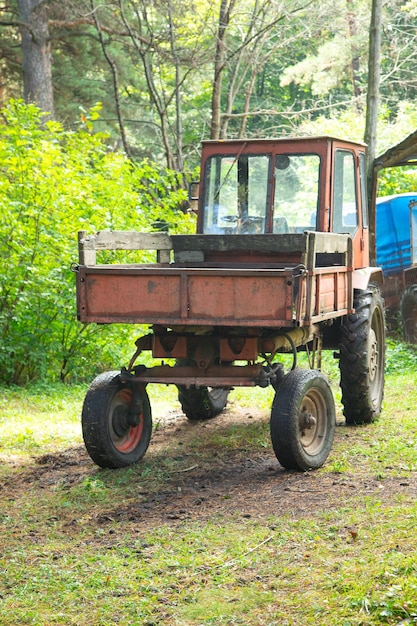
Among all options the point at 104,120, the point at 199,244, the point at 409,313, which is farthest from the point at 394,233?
the point at 199,244

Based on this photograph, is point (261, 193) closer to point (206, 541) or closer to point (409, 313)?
point (206, 541)

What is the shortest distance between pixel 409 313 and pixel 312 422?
7970 millimetres

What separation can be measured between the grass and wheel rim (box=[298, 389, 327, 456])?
8.9 inches

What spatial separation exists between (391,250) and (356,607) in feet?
42.9

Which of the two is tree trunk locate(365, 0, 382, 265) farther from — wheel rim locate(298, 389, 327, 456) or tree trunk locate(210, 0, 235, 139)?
wheel rim locate(298, 389, 327, 456)

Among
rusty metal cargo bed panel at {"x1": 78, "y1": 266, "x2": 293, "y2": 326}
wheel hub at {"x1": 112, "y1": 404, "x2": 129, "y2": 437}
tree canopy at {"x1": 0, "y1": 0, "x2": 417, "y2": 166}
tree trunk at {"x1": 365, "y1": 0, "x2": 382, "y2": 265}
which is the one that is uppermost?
tree canopy at {"x1": 0, "y1": 0, "x2": 417, "y2": 166}

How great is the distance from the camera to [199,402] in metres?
9.67

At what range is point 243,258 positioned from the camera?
339 inches

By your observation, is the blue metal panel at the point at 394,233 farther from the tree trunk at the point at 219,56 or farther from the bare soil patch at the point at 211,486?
the bare soil patch at the point at 211,486

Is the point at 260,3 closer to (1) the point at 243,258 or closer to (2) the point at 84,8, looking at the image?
(2) the point at 84,8

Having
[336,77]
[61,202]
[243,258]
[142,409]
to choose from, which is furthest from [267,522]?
[336,77]

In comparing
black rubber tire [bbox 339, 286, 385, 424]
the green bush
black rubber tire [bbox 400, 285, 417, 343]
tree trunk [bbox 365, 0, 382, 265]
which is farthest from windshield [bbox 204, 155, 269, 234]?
black rubber tire [bbox 400, 285, 417, 343]

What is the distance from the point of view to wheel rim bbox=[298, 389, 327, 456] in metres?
7.30

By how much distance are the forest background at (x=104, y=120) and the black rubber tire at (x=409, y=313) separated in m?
3.63
